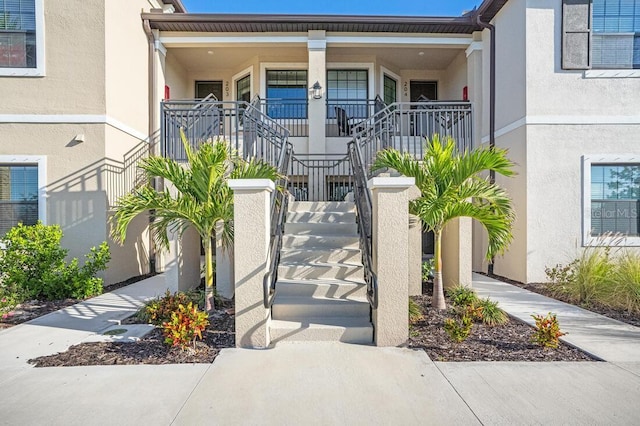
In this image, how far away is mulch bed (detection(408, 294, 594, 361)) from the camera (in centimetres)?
396

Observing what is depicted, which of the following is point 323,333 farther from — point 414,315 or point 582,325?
point 582,325

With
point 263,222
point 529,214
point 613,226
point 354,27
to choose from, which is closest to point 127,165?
point 263,222

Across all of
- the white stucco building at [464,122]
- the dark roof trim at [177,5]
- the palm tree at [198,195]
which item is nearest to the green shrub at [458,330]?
the white stucco building at [464,122]

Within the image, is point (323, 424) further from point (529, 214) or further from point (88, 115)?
point (88, 115)

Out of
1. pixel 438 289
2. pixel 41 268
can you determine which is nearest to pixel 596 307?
pixel 438 289

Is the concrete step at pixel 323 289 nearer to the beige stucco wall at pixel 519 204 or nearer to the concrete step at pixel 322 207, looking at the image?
the concrete step at pixel 322 207

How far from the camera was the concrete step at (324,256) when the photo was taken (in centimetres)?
580

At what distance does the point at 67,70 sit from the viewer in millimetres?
7477

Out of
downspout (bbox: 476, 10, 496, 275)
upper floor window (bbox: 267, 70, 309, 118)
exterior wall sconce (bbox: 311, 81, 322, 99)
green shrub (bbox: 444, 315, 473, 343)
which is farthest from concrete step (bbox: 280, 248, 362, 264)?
upper floor window (bbox: 267, 70, 309, 118)

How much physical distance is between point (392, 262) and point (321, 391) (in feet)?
5.25

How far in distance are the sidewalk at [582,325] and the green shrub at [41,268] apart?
23.9 ft

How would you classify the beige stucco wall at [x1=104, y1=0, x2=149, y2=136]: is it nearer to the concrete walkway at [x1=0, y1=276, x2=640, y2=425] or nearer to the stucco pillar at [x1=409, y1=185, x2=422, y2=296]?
the concrete walkway at [x1=0, y1=276, x2=640, y2=425]

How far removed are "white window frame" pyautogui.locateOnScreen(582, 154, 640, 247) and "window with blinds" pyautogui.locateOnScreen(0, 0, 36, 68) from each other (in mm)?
11454

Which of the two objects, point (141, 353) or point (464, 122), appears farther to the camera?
point (464, 122)
